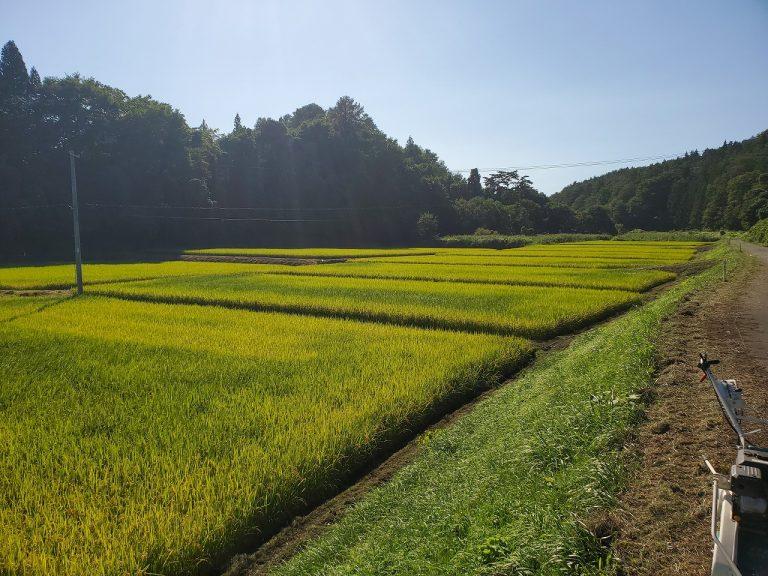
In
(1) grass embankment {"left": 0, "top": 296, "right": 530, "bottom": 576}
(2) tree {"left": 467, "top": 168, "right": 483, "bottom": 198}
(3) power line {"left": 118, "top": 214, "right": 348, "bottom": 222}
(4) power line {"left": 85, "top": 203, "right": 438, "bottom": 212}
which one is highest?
(2) tree {"left": 467, "top": 168, "right": 483, "bottom": 198}

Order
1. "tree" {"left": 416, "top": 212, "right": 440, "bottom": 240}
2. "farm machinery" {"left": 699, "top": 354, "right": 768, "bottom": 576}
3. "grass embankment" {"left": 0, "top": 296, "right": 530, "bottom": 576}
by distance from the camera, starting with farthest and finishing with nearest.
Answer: "tree" {"left": 416, "top": 212, "right": 440, "bottom": 240} → "grass embankment" {"left": 0, "top": 296, "right": 530, "bottom": 576} → "farm machinery" {"left": 699, "top": 354, "right": 768, "bottom": 576}

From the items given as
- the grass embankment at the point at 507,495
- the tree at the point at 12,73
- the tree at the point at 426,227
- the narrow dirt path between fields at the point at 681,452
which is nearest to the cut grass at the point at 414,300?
the narrow dirt path between fields at the point at 681,452

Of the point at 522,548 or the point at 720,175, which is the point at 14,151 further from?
the point at 720,175

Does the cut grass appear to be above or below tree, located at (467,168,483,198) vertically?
below

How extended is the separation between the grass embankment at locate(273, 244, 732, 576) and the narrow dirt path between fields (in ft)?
0.50

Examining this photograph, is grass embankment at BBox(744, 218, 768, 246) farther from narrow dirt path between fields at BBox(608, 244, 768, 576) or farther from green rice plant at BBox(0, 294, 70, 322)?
green rice plant at BBox(0, 294, 70, 322)

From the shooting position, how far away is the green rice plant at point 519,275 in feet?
58.4

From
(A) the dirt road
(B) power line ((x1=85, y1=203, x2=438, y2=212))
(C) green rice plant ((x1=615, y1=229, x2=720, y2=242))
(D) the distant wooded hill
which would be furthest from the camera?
(D) the distant wooded hill

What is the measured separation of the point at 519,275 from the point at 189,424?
56.7 feet

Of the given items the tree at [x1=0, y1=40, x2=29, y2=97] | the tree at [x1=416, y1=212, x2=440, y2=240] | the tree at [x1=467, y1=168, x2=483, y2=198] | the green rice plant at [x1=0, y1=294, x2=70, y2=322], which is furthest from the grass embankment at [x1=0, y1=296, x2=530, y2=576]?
the tree at [x1=467, y1=168, x2=483, y2=198]

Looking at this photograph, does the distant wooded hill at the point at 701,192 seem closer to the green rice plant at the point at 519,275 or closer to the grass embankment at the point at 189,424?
the green rice plant at the point at 519,275

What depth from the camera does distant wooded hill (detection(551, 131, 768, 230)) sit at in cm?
6656

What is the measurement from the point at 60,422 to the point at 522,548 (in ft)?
17.0

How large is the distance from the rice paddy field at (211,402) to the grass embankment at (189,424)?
2 cm
